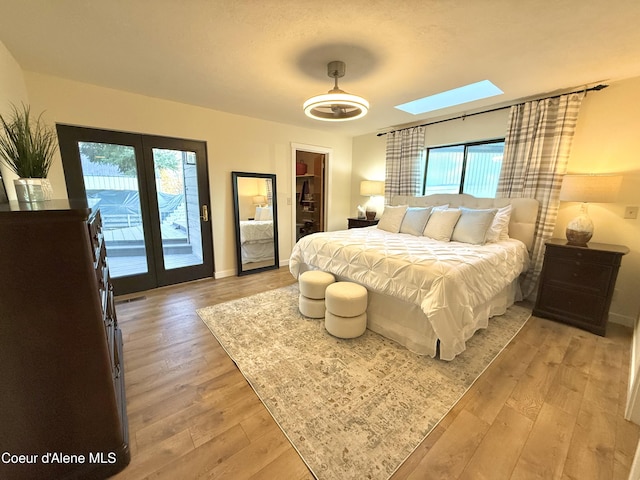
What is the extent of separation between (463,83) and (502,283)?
2.07m

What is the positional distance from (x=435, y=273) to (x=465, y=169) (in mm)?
2639

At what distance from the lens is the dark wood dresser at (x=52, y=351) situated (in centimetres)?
99

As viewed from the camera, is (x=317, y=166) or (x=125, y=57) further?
(x=317, y=166)

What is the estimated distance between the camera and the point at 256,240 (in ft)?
14.1

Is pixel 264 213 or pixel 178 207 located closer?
pixel 178 207

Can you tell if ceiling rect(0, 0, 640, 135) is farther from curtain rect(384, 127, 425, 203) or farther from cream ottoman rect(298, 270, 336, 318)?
cream ottoman rect(298, 270, 336, 318)

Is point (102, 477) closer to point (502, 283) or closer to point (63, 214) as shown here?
point (63, 214)

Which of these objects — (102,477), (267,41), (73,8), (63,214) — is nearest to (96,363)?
(102,477)

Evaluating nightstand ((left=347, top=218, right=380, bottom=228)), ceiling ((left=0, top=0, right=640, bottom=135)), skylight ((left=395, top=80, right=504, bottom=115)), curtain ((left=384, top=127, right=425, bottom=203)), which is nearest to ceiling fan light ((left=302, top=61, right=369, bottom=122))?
ceiling ((left=0, top=0, right=640, bottom=135))

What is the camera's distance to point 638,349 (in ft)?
6.31

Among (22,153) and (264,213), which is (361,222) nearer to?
(264,213)

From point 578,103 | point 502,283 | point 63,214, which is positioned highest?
point 578,103

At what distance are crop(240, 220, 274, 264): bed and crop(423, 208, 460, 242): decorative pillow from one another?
2.55 meters

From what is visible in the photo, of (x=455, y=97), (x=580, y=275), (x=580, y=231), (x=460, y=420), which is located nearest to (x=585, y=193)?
(x=580, y=231)
